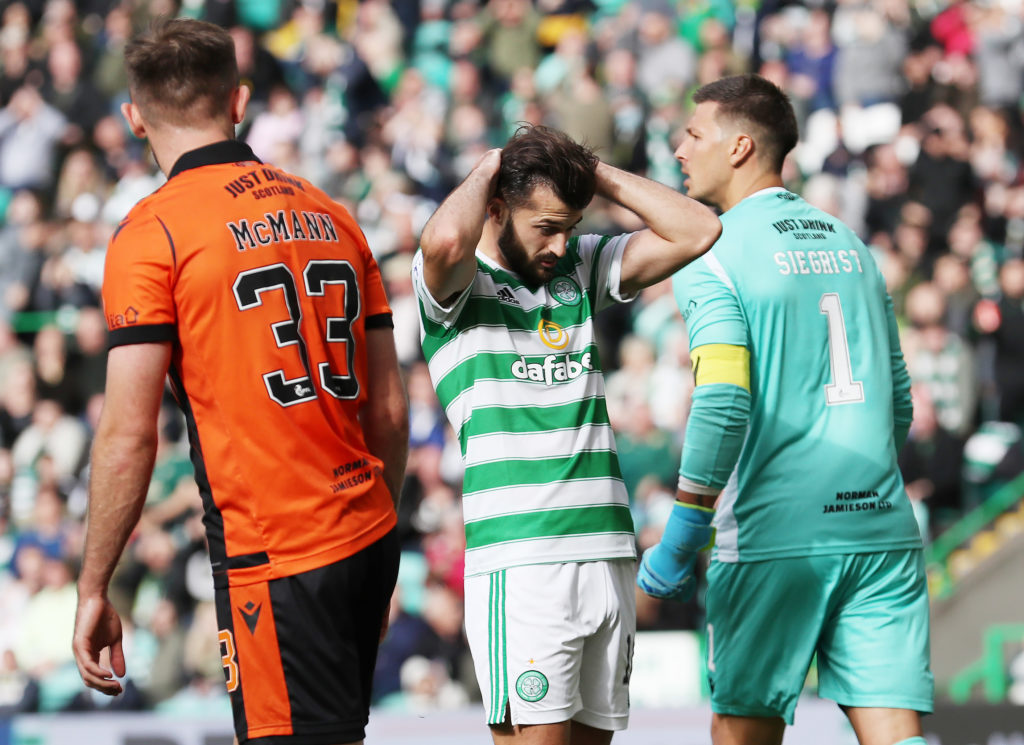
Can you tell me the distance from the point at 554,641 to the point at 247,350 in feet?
3.95

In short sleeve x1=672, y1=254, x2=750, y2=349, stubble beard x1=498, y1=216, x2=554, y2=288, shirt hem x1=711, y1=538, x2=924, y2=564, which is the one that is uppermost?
stubble beard x1=498, y1=216, x2=554, y2=288

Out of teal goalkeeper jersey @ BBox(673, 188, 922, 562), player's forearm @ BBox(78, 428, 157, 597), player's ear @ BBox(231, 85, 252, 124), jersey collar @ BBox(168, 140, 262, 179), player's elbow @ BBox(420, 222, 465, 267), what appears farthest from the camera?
teal goalkeeper jersey @ BBox(673, 188, 922, 562)

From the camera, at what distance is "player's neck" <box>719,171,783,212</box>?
4602mm

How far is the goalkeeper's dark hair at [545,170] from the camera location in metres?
3.89

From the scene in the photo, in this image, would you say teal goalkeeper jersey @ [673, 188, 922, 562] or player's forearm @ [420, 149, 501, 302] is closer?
player's forearm @ [420, 149, 501, 302]

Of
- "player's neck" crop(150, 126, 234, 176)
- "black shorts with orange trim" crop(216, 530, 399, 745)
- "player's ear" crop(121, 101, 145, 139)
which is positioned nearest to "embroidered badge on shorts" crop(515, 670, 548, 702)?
"black shorts with orange trim" crop(216, 530, 399, 745)

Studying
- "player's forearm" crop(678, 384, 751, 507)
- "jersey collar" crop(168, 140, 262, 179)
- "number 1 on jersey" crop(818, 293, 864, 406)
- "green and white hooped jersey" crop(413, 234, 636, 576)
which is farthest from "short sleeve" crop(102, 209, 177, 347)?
"number 1 on jersey" crop(818, 293, 864, 406)

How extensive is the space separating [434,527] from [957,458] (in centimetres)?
414

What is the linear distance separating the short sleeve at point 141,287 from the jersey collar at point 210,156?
23cm

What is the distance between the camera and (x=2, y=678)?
10.0 meters

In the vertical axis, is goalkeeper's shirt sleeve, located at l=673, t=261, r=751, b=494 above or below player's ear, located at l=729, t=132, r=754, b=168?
below

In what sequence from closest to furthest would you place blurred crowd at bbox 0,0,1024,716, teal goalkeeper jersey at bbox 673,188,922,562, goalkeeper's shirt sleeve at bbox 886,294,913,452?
teal goalkeeper jersey at bbox 673,188,922,562 < goalkeeper's shirt sleeve at bbox 886,294,913,452 < blurred crowd at bbox 0,0,1024,716

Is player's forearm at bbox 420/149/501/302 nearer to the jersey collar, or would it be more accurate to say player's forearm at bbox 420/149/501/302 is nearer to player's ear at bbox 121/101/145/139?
the jersey collar

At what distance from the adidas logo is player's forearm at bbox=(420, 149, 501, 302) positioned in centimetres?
18
